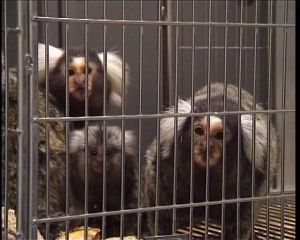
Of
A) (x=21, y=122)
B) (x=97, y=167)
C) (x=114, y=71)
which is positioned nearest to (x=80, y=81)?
(x=114, y=71)

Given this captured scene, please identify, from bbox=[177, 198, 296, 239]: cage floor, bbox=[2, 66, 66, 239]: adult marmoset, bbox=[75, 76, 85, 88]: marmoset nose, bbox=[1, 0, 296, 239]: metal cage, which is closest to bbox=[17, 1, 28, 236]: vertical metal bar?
bbox=[1, 0, 296, 239]: metal cage

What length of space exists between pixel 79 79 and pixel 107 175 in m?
0.59

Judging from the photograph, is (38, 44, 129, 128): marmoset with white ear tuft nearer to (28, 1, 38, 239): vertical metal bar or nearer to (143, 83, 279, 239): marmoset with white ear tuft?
(143, 83, 279, 239): marmoset with white ear tuft

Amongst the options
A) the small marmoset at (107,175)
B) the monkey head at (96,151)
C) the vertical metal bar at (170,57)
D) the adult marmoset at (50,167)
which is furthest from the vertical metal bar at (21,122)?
the vertical metal bar at (170,57)

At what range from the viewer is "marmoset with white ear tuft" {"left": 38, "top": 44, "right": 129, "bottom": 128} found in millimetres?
2717

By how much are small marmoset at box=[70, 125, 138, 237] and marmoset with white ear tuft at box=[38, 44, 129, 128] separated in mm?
134

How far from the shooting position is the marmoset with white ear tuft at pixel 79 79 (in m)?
2.72

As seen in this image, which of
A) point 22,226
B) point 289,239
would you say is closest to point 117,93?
point 289,239

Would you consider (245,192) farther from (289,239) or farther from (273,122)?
(273,122)

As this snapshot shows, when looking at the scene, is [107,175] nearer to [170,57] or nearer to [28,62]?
[170,57]

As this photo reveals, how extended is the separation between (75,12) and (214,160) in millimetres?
1241

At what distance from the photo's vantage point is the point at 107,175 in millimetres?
2596
